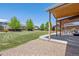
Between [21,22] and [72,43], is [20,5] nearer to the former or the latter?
[21,22]

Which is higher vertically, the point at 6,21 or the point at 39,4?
the point at 39,4

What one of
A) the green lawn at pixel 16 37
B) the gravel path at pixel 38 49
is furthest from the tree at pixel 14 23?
the gravel path at pixel 38 49

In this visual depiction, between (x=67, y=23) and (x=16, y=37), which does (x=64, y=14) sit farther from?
(x=16, y=37)

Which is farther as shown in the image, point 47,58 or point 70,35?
point 70,35

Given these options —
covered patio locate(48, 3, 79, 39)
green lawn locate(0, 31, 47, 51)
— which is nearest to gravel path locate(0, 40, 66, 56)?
green lawn locate(0, 31, 47, 51)

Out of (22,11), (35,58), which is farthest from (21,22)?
(35,58)

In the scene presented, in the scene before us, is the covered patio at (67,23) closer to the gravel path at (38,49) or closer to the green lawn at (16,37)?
the gravel path at (38,49)
